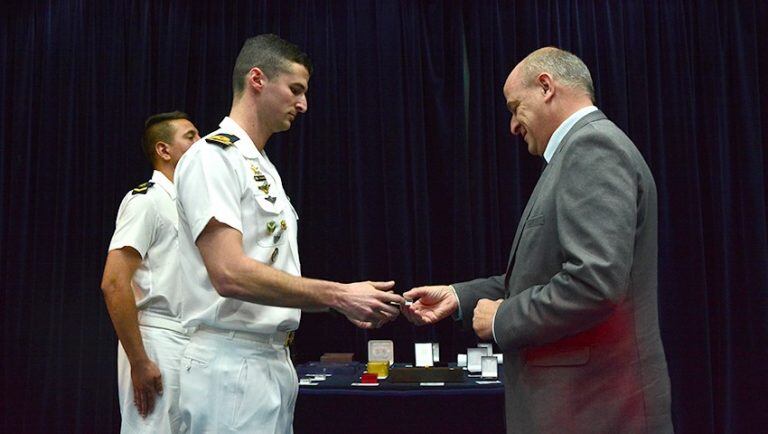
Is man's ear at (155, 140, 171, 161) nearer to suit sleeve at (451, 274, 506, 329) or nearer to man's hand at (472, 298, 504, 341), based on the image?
suit sleeve at (451, 274, 506, 329)

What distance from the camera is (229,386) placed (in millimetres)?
1847

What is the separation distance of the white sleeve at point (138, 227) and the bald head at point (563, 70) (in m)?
1.53

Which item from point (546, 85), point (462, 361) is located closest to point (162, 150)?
point (462, 361)

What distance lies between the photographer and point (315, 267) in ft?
14.2

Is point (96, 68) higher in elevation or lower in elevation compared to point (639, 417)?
higher

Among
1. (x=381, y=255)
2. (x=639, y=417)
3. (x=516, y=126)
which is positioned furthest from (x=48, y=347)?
(x=639, y=417)

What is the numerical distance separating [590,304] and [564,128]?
50 cm

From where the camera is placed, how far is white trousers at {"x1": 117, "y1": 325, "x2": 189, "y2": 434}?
2705mm

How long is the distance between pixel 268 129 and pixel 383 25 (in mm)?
2430

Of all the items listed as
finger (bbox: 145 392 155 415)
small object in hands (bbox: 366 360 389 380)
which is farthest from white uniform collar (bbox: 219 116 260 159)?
small object in hands (bbox: 366 360 389 380)

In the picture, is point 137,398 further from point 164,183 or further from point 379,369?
point 379,369

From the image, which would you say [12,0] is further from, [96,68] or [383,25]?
[383,25]

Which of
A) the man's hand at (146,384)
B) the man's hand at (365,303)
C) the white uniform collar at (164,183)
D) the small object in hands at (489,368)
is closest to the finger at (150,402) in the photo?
the man's hand at (146,384)

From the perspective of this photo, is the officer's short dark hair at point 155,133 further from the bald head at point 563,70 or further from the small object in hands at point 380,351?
the bald head at point 563,70
